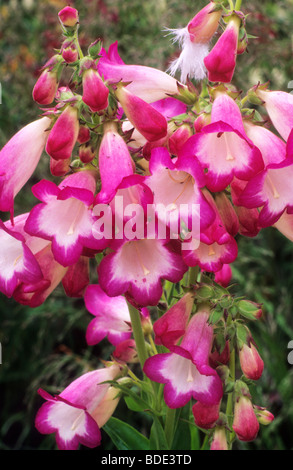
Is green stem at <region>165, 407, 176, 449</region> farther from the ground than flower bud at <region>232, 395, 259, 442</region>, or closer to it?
closer to it

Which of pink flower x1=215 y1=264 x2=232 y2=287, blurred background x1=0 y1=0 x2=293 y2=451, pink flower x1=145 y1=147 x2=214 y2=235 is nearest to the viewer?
pink flower x1=145 y1=147 x2=214 y2=235

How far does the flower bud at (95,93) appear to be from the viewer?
0.53 metres

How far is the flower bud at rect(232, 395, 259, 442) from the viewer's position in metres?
0.65

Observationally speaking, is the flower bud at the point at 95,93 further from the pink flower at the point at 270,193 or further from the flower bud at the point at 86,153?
the pink flower at the point at 270,193

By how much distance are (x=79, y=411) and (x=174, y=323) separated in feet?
0.66

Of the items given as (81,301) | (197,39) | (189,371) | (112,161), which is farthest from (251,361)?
(81,301)

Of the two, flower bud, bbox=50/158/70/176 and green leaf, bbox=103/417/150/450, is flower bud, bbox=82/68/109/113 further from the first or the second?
green leaf, bbox=103/417/150/450

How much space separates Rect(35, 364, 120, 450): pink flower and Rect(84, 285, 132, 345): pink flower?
0.07m

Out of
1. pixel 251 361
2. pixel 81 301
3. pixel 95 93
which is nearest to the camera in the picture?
pixel 95 93

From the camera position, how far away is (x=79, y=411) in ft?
2.36

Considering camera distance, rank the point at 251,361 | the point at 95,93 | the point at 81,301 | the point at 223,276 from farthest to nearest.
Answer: the point at 81,301
the point at 223,276
the point at 251,361
the point at 95,93

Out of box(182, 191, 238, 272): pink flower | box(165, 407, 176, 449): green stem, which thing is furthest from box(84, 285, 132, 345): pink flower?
box(182, 191, 238, 272): pink flower

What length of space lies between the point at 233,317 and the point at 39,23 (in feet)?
6.20

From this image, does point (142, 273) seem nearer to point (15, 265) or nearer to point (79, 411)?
point (15, 265)
